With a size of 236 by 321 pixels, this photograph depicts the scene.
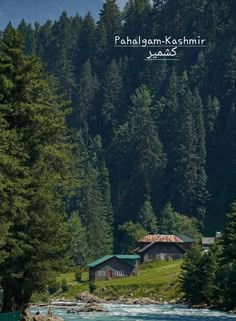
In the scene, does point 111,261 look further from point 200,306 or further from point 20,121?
point 20,121

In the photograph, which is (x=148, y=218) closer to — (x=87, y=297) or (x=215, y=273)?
(x=87, y=297)

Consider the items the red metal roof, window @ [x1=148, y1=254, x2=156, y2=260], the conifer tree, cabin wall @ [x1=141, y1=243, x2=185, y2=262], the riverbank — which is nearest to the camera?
the conifer tree

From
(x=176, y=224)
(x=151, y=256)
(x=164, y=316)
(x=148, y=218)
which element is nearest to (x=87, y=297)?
(x=164, y=316)

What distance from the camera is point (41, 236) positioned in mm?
47062

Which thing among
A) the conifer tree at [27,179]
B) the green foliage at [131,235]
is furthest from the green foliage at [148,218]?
the conifer tree at [27,179]

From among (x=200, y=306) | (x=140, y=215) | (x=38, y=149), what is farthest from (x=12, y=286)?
(x=140, y=215)

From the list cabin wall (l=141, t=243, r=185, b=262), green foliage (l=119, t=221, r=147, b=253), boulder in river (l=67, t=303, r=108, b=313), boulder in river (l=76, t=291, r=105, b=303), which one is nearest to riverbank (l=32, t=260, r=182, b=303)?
boulder in river (l=76, t=291, r=105, b=303)

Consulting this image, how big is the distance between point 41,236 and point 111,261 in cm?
9988

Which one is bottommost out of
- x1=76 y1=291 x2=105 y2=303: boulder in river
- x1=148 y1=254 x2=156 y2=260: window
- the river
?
the river

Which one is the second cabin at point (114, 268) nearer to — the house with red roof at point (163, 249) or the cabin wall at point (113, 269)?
the cabin wall at point (113, 269)

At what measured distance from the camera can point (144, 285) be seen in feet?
397

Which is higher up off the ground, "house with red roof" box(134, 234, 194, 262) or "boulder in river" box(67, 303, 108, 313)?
"house with red roof" box(134, 234, 194, 262)

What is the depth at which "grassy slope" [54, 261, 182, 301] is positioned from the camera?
112863 mm

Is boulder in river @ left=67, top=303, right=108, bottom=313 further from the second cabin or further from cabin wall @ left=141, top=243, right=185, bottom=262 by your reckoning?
cabin wall @ left=141, top=243, right=185, bottom=262
